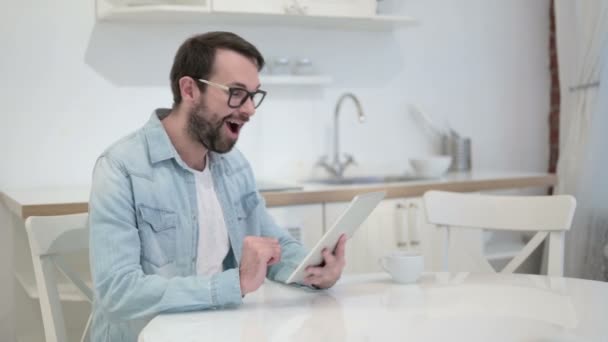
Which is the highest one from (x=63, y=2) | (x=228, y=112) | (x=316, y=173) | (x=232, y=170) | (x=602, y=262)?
(x=63, y=2)

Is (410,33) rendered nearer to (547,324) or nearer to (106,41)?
(106,41)

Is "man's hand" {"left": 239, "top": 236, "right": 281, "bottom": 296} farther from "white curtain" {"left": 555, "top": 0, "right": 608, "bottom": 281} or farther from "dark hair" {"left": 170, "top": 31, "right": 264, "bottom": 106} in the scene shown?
"white curtain" {"left": 555, "top": 0, "right": 608, "bottom": 281}

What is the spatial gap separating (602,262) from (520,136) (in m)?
1.13

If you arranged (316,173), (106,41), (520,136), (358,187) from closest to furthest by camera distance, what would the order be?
(358,187), (106,41), (316,173), (520,136)

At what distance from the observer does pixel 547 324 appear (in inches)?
56.4

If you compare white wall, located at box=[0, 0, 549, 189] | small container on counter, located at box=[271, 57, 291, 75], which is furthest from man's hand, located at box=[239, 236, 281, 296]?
small container on counter, located at box=[271, 57, 291, 75]

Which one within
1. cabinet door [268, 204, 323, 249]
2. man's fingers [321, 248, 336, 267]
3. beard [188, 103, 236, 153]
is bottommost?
cabinet door [268, 204, 323, 249]

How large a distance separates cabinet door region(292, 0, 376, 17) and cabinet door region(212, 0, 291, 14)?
0.08 m

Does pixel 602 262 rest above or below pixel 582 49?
below

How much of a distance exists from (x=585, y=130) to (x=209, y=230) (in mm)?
1995

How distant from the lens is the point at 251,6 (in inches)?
124

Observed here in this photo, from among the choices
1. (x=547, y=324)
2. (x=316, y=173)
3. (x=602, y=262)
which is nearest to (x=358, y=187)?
(x=316, y=173)

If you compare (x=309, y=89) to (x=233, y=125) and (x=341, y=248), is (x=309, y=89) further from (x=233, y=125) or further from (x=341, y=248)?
(x=341, y=248)

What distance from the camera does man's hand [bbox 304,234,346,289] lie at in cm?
168
